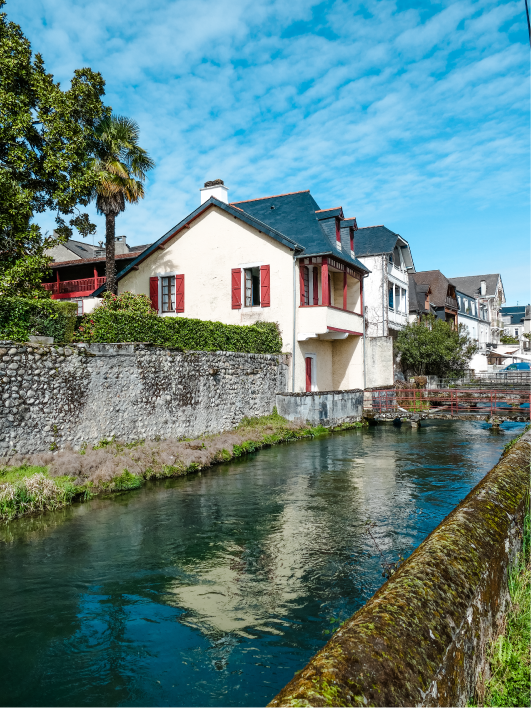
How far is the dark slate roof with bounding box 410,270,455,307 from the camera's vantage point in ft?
164

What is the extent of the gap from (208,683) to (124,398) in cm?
1022

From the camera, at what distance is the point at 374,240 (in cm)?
3400

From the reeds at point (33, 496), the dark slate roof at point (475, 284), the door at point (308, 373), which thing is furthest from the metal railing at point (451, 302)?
the reeds at point (33, 496)

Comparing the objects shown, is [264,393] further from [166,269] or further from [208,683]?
[208,683]

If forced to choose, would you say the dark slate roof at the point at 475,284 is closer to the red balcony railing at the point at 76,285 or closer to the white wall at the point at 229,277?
the white wall at the point at 229,277

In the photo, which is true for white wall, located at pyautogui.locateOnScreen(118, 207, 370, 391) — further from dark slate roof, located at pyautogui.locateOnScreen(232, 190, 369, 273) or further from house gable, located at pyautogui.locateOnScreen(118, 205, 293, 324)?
dark slate roof, located at pyautogui.locateOnScreen(232, 190, 369, 273)

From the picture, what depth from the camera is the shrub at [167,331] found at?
46.4ft

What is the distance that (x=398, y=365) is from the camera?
35.2 metres

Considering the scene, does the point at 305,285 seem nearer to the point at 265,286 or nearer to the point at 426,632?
the point at 265,286

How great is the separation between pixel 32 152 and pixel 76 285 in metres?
14.5

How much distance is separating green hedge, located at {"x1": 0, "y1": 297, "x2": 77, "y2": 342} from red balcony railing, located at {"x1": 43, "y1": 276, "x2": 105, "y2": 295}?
59.9 ft

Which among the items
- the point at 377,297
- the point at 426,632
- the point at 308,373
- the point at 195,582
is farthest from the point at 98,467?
the point at 377,297

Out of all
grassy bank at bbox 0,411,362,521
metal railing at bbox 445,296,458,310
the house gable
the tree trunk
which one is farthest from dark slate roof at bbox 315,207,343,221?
metal railing at bbox 445,296,458,310

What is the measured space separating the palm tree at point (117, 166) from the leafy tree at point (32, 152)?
94.3 inches
